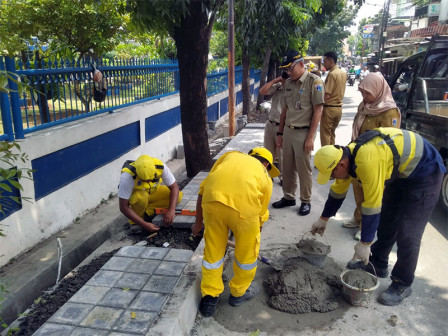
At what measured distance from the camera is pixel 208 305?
112 inches

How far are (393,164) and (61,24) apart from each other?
5779mm

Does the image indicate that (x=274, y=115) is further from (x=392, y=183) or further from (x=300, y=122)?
(x=392, y=183)

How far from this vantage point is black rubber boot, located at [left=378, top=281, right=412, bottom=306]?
2951 millimetres

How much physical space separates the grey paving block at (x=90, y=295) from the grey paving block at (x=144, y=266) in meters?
0.33

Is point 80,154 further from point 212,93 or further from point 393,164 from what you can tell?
point 212,93

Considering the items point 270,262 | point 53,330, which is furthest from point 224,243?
point 53,330

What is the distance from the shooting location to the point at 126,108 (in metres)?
5.98

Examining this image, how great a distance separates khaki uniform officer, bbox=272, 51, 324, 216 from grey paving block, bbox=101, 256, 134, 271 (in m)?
2.29

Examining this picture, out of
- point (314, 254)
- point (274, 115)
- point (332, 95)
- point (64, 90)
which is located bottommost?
point (314, 254)

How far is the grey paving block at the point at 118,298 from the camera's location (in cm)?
269

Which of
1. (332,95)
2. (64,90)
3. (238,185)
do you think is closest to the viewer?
(238,185)

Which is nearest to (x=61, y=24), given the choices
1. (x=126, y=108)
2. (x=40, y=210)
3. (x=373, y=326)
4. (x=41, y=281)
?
(x=126, y=108)

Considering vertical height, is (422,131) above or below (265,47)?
below

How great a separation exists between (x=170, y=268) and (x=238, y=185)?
1147mm
